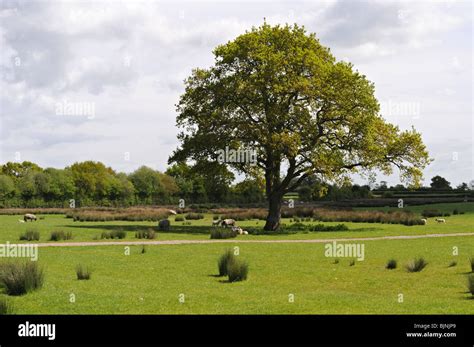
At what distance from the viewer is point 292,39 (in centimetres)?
4488

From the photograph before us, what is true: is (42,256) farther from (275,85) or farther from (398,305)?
(275,85)

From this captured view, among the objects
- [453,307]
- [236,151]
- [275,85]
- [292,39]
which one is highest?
[292,39]

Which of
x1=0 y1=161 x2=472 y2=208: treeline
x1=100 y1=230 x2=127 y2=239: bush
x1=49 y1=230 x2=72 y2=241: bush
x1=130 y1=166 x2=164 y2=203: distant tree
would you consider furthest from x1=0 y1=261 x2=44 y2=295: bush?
x1=130 y1=166 x2=164 y2=203: distant tree

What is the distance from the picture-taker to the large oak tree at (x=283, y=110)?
43469 millimetres

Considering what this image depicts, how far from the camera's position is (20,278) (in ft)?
54.7

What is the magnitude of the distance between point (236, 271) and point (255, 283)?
86cm

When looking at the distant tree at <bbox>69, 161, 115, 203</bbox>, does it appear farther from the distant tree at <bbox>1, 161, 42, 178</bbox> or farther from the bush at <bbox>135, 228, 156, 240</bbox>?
the bush at <bbox>135, 228, 156, 240</bbox>

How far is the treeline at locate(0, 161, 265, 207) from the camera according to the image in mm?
102125

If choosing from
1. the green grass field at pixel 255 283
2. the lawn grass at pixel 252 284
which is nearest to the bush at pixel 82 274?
the lawn grass at pixel 252 284

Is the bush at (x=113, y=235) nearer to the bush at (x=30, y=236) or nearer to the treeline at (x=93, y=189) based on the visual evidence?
the bush at (x=30, y=236)

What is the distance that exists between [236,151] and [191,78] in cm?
789

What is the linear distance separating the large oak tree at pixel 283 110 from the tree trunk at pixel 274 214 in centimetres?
8
